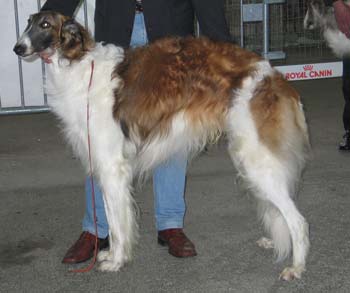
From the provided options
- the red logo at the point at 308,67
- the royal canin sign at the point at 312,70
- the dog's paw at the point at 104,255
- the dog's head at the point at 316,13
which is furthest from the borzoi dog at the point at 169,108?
the red logo at the point at 308,67

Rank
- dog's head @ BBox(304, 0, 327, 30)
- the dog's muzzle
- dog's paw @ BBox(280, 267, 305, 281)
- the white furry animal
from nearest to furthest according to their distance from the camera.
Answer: the dog's muzzle
dog's paw @ BBox(280, 267, 305, 281)
the white furry animal
dog's head @ BBox(304, 0, 327, 30)

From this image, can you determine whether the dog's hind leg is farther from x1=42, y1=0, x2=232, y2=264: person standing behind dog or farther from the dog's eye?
the dog's eye

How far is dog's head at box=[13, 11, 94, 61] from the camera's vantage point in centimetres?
398

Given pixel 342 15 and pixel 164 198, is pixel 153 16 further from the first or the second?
pixel 342 15

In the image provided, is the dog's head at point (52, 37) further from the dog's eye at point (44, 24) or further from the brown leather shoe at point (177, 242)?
the brown leather shoe at point (177, 242)

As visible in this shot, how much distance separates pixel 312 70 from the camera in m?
8.88

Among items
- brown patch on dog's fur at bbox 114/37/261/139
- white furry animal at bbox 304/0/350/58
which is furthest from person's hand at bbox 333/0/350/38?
brown patch on dog's fur at bbox 114/37/261/139

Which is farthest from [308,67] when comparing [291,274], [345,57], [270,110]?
[291,274]

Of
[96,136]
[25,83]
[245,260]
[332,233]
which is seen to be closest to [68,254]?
[96,136]

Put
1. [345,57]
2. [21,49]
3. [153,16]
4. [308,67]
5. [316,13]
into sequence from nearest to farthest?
[21,49] < [153,16] < [345,57] < [316,13] < [308,67]

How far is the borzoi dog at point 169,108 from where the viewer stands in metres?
4.00

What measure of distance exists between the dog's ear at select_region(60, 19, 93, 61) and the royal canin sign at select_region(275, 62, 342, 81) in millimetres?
4997

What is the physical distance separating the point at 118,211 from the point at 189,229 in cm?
95

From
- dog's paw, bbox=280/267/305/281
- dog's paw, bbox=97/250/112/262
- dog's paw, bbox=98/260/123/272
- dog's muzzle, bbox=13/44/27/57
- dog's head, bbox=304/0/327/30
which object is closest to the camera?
dog's muzzle, bbox=13/44/27/57
